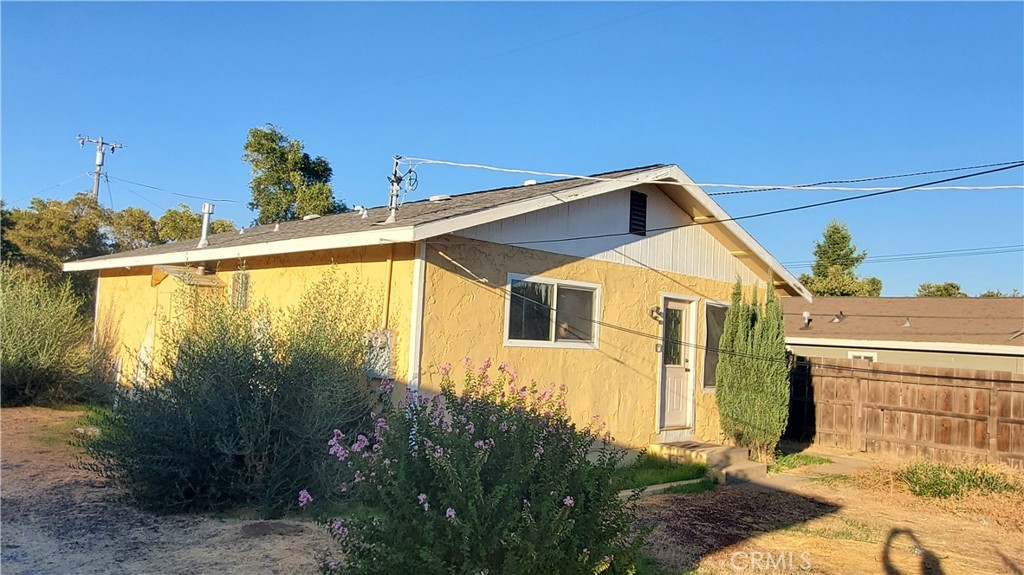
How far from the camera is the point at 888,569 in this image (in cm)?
641

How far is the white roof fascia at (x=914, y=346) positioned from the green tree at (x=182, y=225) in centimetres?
1852

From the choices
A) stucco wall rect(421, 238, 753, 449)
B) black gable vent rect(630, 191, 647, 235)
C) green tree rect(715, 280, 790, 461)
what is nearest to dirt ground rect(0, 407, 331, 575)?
stucco wall rect(421, 238, 753, 449)

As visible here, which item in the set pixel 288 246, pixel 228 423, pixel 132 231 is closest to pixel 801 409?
pixel 288 246

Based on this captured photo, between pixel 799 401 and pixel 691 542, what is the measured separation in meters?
8.87

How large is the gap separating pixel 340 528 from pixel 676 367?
326 inches

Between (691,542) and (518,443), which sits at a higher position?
(518,443)

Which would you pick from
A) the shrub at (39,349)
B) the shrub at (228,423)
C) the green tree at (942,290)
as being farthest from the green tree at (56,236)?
the green tree at (942,290)

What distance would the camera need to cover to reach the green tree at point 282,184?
2231cm

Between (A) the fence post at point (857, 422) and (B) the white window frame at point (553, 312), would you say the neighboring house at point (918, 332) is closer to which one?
(A) the fence post at point (857, 422)

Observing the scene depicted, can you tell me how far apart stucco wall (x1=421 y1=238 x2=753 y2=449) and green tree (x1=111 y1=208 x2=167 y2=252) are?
865 inches

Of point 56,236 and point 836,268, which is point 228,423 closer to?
point 56,236

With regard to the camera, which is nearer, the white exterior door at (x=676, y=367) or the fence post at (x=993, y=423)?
the white exterior door at (x=676, y=367)

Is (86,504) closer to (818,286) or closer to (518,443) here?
(518,443)

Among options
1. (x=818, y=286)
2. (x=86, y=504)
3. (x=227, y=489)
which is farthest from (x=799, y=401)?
(x=818, y=286)
